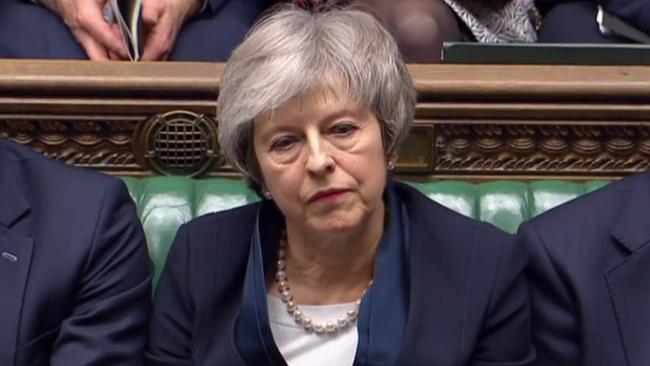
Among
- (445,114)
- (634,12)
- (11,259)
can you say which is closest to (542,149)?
(445,114)

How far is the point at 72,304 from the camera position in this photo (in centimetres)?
142

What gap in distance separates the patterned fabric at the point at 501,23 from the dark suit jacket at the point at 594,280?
507 millimetres

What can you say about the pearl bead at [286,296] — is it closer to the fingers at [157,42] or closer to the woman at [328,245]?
the woman at [328,245]

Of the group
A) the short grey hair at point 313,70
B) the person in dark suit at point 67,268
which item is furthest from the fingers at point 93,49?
the short grey hair at point 313,70

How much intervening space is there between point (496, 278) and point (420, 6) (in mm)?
571

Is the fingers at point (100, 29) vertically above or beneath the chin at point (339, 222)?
above

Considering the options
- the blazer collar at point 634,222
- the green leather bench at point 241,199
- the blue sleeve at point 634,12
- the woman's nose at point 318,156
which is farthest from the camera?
the blue sleeve at point 634,12

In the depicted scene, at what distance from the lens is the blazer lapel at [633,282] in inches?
54.2

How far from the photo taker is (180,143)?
5.51 feet

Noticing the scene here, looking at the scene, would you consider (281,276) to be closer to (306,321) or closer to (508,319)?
(306,321)

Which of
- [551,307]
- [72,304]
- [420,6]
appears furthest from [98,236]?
[420,6]

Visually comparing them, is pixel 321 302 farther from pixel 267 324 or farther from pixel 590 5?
pixel 590 5

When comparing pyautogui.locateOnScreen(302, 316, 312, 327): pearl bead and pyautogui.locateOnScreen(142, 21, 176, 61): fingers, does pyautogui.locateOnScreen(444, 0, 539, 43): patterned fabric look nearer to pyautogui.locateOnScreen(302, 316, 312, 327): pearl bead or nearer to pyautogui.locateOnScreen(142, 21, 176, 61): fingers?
pyautogui.locateOnScreen(142, 21, 176, 61): fingers

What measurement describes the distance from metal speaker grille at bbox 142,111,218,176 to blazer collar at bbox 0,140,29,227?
0.27 m
